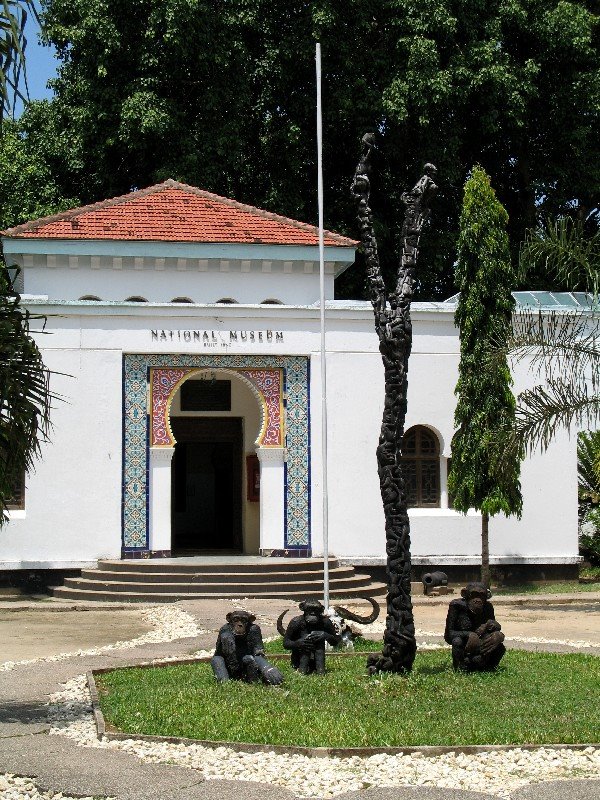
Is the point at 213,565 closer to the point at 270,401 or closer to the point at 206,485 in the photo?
the point at 270,401

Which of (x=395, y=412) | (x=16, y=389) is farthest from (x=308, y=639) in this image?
(x=16, y=389)

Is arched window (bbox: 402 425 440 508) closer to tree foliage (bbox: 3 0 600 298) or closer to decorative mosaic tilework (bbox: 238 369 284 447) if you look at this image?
decorative mosaic tilework (bbox: 238 369 284 447)

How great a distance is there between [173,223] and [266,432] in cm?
559

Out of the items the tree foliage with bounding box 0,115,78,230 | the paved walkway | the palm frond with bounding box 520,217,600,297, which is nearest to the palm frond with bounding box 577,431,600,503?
the paved walkway

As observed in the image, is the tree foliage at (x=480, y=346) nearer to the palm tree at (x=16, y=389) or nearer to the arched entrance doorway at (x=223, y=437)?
the arched entrance doorway at (x=223, y=437)

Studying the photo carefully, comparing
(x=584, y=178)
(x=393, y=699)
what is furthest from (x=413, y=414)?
(x=584, y=178)

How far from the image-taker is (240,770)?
817 cm

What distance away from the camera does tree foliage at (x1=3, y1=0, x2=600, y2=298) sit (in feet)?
102

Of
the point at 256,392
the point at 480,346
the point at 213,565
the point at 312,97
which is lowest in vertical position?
the point at 213,565

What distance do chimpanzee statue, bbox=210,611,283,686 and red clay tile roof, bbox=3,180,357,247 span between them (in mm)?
13823

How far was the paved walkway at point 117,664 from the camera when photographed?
760 centimetres

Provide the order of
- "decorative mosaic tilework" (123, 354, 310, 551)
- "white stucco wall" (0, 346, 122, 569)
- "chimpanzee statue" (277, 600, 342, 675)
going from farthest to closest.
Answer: "decorative mosaic tilework" (123, 354, 310, 551) → "white stucco wall" (0, 346, 122, 569) → "chimpanzee statue" (277, 600, 342, 675)

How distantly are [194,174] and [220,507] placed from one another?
9.12 m

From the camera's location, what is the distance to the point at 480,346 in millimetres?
20812
